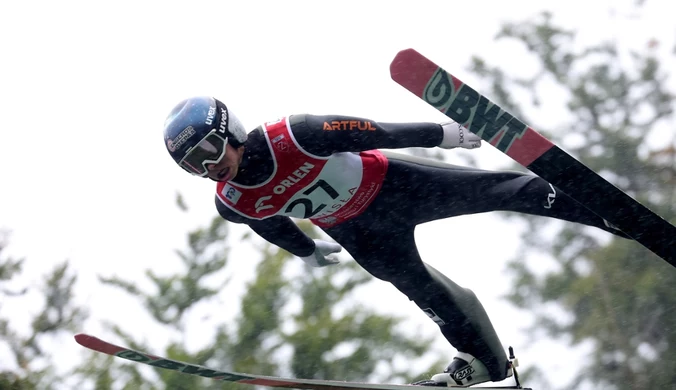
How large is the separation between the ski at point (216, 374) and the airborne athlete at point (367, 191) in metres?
0.32

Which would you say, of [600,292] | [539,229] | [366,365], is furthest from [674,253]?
[539,229]

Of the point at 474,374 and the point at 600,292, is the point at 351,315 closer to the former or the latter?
the point at 600,292

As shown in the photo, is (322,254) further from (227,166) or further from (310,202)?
(227,166)

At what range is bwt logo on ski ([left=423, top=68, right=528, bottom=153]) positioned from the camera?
2.48 metres

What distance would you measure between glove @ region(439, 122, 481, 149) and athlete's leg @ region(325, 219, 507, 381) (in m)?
0.42

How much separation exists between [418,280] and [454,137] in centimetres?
64

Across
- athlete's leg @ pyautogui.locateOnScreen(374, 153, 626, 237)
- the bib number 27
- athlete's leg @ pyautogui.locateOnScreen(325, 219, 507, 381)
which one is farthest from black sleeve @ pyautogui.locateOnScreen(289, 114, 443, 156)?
athlete's leg @ pyautogui.locateOnScreen(325, 219, 507, 381)

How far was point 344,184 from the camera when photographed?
121 inches

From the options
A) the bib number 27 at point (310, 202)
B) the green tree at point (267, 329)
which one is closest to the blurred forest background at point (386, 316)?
the green tree at point (267, 329)

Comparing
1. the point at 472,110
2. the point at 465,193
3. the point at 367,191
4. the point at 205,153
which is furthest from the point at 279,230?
the point at 472,110

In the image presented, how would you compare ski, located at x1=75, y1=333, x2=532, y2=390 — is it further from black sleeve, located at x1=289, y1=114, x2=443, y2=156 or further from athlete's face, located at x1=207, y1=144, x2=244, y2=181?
black sleeve, located at x1=289, y1=114, x2=443, y2=156

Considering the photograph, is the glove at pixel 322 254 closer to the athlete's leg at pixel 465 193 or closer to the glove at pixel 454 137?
the athlete's leg at pixel 465 193

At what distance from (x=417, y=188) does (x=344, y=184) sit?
310 millimetres

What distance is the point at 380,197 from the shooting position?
319cm
